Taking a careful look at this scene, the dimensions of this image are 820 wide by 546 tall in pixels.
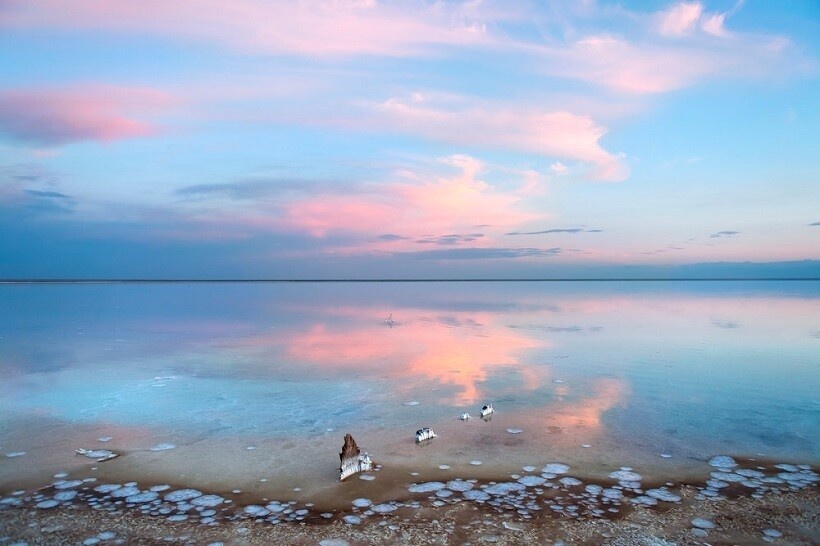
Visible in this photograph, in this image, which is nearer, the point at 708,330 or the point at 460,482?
the point at 460,482

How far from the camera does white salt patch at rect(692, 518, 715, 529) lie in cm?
581

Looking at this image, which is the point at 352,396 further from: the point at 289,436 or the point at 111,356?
the point at 111,356

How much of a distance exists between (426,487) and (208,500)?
2.92 meters

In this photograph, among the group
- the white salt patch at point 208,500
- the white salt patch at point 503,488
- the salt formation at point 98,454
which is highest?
the salt formation at point 98,454

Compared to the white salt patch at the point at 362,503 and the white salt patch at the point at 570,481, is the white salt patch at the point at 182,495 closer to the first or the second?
the white salt patch at the point at 362,503

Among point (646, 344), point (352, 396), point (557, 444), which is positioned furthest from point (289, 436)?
point (646, 344)

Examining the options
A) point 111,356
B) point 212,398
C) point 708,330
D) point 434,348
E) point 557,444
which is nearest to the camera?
point 557,444

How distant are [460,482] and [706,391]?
8.83 m

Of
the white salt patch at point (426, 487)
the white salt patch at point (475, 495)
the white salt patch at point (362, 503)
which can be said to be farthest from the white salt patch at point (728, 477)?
the white salt patch at point (362, 503)

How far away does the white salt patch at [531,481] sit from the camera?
7074 millimetres

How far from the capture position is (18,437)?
9102mm

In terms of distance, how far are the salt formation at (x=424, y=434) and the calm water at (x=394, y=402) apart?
18 centimetres

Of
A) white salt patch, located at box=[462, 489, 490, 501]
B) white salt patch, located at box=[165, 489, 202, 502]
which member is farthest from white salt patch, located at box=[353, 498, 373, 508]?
white salt patch, located at box=[165, 489, 202, 502]

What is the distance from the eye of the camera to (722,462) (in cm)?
791
